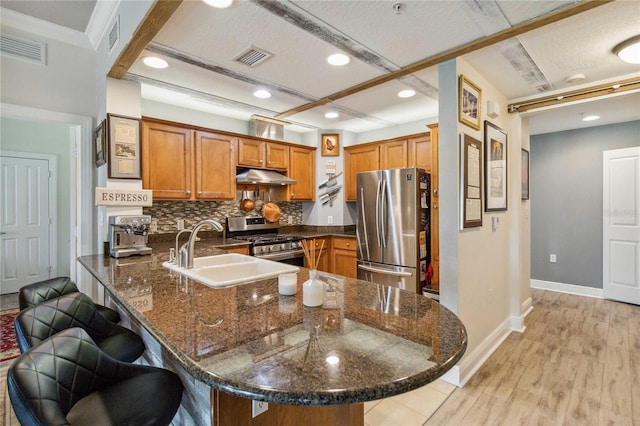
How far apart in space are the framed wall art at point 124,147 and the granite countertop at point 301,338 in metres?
1.40

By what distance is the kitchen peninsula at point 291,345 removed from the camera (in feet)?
2.27

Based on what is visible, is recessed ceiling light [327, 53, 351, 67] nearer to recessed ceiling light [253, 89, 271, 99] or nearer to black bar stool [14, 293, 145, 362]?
recessed ceiling light [253, 89, 271, 99]

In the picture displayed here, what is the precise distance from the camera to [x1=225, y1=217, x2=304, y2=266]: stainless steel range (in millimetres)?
3588

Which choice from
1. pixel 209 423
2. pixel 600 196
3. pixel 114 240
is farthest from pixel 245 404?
pixel 600 196

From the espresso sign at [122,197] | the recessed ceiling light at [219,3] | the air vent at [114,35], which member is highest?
the air vent at [114,35]

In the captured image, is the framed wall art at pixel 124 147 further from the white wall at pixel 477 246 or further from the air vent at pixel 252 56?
the white wall at pixel 477 246

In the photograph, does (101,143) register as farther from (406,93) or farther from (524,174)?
(524,174)

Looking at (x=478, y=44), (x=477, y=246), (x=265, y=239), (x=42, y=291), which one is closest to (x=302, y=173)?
(x=265, y=239)

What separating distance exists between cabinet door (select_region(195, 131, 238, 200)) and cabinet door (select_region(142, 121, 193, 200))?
0.37ft

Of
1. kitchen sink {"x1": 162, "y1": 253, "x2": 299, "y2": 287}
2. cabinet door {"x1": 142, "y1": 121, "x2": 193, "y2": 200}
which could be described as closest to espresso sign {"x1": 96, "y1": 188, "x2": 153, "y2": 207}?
cabinet door {"x1": 142, "y1": 121, "x2": 193, "y2": 200}

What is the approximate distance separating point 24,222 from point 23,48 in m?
3.27

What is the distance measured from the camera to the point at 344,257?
13.8 feet

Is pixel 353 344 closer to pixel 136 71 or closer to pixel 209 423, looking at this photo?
pixel 209 423

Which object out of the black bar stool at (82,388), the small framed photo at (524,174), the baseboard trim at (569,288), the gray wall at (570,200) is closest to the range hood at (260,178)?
the small framed photo at (524,174)
